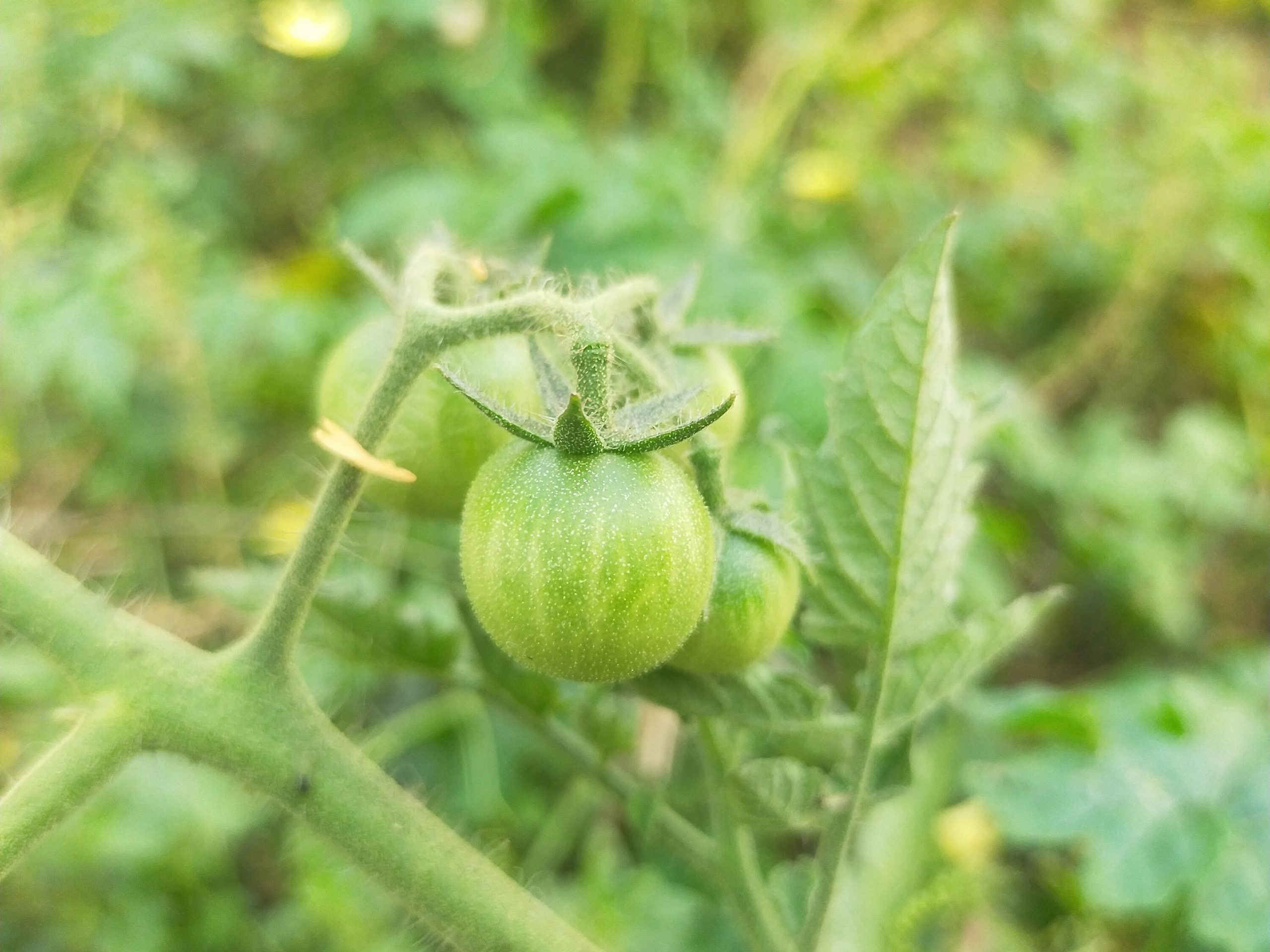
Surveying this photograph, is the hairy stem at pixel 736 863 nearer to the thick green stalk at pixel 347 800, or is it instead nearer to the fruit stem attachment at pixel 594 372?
the thick green stalk at pixel 347 800

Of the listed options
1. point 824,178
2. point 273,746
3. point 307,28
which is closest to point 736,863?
point 273,746

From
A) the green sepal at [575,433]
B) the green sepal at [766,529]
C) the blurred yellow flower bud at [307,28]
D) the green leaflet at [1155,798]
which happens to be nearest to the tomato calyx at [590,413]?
the green sepal at [575,433]

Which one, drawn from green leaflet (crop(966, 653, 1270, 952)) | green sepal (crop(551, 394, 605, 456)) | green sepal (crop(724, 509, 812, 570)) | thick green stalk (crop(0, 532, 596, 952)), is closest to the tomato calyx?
green sepal (crop(551, 394, 605, 456))

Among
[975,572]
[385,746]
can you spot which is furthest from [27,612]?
[975,572]

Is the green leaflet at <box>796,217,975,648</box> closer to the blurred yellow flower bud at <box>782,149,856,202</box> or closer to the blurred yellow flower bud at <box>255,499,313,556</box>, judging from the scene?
the blurred yellow flower bud at <box>255,499,313,556</box>

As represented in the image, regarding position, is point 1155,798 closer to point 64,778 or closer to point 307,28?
point 64,778

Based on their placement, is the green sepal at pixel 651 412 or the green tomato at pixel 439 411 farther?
the green tomato at pixel 439 411

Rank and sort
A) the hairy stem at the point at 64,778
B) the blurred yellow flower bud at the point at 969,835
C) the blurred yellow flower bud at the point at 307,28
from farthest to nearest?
the blurred yellow flower bud at the point at 307,28 < the blurred yellow flower bud at the point at 969,835 < the hairy stem at the point at 64,778
